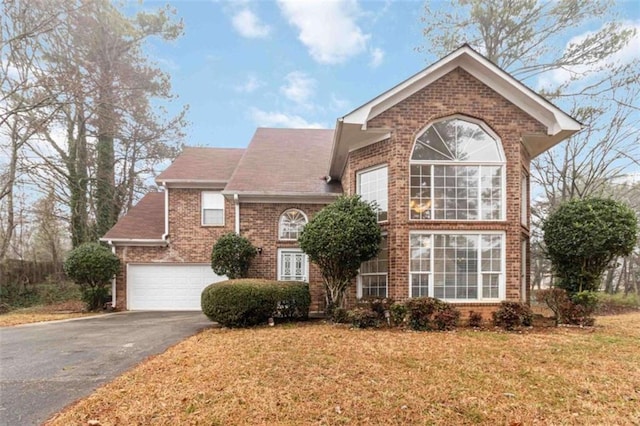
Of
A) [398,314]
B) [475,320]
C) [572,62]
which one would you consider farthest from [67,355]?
[572,62]

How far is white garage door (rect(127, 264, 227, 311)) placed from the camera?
497 inches

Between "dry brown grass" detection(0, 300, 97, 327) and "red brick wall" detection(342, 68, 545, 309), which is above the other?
"red brick wall" detection(342, 68, 545, 309)

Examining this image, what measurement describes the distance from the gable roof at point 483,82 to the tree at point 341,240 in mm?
1932

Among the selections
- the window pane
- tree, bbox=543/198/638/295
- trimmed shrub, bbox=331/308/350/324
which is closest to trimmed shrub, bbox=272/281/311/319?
trimmed shrub, bbox=331/308/350/324

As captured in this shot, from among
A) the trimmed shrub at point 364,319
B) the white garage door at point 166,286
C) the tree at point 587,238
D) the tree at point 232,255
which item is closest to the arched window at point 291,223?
the tree at point 232,255

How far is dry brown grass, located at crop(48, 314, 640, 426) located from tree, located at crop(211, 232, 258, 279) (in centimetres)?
415

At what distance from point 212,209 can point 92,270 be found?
4.58 metres

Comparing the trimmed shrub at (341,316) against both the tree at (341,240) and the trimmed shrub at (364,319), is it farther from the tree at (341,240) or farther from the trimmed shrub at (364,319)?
the tree at (341,240)

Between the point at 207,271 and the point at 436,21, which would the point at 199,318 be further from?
the point at 436,21

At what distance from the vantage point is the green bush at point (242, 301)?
25.8ft

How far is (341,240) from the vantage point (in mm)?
7836

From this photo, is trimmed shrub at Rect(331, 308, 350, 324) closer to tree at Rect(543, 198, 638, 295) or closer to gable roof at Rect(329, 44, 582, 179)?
gable roof at Rect(329, 44, 582, 179)

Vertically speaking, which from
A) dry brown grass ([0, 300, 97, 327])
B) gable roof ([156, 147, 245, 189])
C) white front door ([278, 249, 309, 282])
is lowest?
dry brown grass ([0, 300, 97, 327])

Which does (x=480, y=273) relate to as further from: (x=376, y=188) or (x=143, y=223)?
(x=143, y=223)
